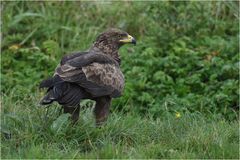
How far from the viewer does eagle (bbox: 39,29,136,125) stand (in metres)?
6.27

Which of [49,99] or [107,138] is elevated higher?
[49,99]

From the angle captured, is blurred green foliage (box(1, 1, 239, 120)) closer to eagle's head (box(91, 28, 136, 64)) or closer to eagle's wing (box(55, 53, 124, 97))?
eagle's head (box(91, 28, 136, 64))

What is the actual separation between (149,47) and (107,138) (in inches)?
164

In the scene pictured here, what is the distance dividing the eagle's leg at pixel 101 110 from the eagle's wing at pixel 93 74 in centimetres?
→ 12

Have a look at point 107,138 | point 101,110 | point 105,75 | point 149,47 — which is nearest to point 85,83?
point 105,75

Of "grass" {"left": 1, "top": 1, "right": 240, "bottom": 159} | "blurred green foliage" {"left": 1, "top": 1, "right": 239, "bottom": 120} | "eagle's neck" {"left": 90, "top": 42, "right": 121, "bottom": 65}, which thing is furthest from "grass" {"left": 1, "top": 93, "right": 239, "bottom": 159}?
"blurred green foliage" {"left": 1, "top": 1, "right": 239, "bottom": 120}

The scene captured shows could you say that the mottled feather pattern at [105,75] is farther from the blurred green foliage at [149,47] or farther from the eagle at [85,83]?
the blurred green foliage at [149,47]

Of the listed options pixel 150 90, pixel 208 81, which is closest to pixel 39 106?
pixel 150 90

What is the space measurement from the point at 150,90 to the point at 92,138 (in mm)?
3285

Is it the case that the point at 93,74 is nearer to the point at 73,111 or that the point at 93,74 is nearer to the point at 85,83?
the point at 85,83

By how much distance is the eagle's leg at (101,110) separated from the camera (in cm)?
664

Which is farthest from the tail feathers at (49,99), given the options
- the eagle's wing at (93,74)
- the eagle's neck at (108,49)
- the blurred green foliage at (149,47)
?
the blurred green foliage at (149,47)

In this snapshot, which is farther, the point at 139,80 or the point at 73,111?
the point at 139,80

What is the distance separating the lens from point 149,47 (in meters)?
10.3
